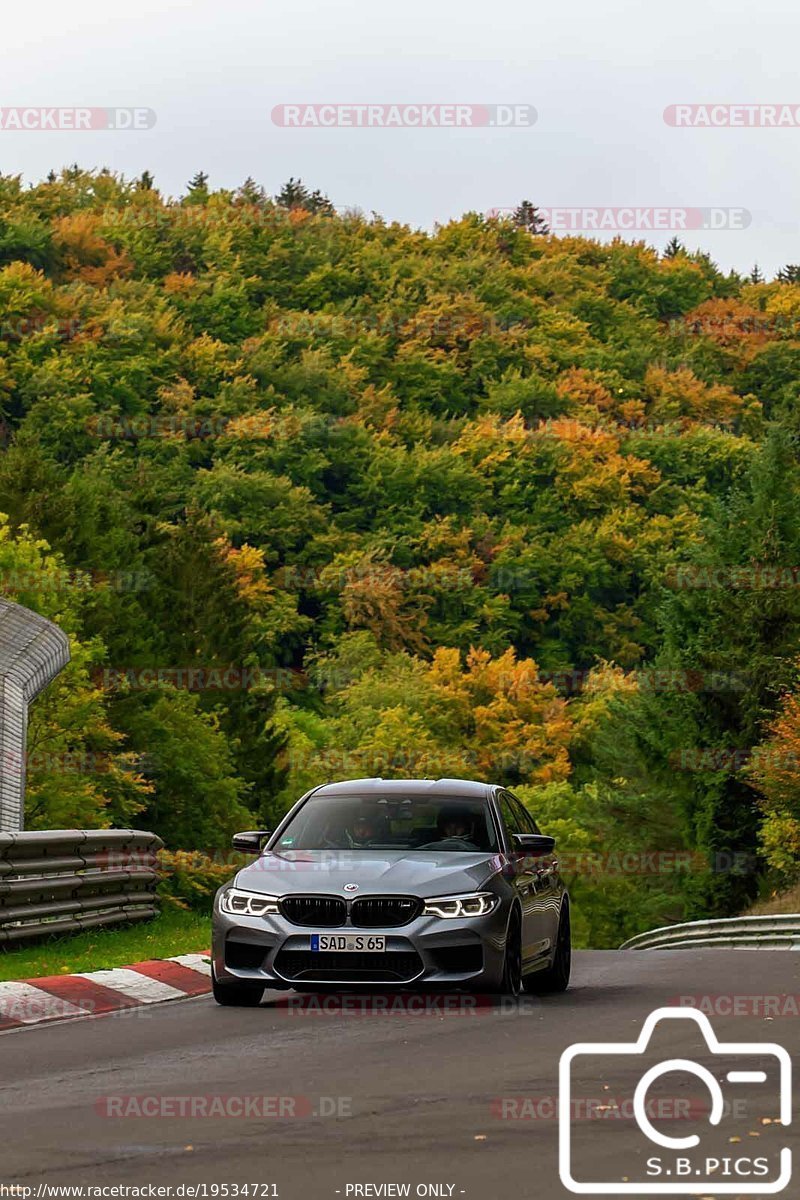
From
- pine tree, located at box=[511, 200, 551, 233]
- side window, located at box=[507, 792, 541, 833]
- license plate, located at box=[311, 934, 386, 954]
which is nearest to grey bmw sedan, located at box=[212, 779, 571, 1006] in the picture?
license plate, located at box=[311, 934, 386, 954]

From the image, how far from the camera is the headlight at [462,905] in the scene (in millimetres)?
13133

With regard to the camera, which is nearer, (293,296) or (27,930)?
(27,930)

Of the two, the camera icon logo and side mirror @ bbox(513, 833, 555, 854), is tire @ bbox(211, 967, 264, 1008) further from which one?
the camera icon logo

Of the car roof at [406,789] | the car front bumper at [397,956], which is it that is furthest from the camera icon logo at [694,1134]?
the car roof at [406,789]

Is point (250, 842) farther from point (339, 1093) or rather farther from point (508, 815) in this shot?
point (339, 1093)

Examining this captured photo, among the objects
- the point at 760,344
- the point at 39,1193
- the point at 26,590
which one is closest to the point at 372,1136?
the point at 39,1193

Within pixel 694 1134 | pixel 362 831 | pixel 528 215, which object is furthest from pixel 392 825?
pixel 528 215

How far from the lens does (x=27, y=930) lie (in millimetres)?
17000

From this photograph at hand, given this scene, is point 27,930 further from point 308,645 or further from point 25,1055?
point 308,645

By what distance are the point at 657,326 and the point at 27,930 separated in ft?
373

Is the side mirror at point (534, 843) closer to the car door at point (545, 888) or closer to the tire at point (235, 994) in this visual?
the car door at point (545, 888)

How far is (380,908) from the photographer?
43.0 ft

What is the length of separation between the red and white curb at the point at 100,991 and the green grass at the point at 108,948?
0.47 m

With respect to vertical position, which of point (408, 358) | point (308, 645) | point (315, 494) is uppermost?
point (408, 358)
